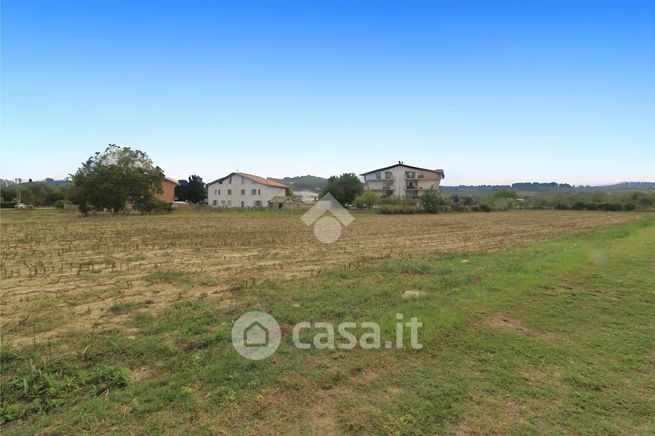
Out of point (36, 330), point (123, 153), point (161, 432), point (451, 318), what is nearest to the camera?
point (161, 432)

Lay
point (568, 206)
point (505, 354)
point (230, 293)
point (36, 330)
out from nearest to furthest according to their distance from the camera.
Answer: point (505, 354) → point (36, 330) → point (230, 293) → point (568, 206)

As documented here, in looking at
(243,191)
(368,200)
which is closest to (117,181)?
(243,191)

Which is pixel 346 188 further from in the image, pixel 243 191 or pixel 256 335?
pixel 256 335

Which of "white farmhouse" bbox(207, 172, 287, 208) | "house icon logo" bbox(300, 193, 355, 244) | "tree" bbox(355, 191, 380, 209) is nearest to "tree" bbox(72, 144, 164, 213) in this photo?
"house icon logo" bbox(300, 193, 355, 244)

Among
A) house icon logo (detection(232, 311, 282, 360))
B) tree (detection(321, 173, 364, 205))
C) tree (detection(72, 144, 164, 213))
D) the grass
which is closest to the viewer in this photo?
the grass

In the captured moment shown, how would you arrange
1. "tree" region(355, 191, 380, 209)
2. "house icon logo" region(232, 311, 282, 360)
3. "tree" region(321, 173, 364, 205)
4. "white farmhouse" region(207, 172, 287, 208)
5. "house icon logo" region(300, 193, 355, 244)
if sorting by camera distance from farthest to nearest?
1. "tree" region(321, 173, 364, 205)
2. "white farmhouse" region(207, 172, 287, 208)
3. "tree" region(355, 191, 380, 209)
4. "house icon logo" region(300, 193, 355, 244)
5. "house icon logo" region(232, 311, 282, 360)

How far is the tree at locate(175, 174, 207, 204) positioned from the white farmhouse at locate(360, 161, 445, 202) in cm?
3434

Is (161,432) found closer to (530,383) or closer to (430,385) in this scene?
(430,385)

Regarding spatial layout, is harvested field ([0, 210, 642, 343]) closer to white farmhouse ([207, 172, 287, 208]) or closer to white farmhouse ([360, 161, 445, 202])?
white farmhouse ([207, 172, 287, 208])

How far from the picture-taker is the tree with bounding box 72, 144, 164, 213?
117 ft

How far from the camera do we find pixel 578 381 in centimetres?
334

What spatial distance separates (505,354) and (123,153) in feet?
138

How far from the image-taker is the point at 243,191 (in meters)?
67.4

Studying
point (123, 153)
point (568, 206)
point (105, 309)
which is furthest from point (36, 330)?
point (568, 206)
